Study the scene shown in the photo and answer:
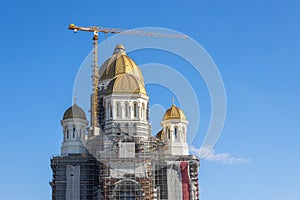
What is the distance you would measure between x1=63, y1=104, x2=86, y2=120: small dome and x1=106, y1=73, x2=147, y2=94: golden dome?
16.2ft

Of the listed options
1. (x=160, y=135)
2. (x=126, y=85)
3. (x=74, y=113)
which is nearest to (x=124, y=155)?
(x=126, y=85)

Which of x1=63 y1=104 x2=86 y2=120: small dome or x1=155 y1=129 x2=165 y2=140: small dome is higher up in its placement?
x1=63 y1=104 x2=86 y2=120: small dome

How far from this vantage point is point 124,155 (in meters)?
69.7

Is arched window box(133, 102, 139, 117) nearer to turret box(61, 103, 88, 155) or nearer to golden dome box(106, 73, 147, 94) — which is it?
golden dome box(106, 73, 147, 94)

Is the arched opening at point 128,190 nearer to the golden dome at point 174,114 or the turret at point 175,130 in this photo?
the turret at point 175,130

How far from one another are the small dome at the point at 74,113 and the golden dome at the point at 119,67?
7.39 meters

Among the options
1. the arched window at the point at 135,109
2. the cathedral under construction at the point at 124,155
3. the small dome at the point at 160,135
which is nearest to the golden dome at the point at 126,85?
the cathedral under construction at the point at 124,155

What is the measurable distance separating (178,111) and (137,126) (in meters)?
7.24

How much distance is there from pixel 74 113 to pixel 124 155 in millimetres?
11002

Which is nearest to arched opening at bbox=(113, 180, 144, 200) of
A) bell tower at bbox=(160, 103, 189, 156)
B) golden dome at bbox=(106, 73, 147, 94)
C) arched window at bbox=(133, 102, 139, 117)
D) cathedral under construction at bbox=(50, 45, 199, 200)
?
cathedral under construction at bbox=(50, 45, 199, 200)

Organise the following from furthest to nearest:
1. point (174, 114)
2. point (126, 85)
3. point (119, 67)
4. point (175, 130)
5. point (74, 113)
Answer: point (119, 67)
point (174, 114)
point (175, 130)
point (74, 113)
point (126, 85)

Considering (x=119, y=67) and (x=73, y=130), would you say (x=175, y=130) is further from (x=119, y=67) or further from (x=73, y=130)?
(x=73, y=130)

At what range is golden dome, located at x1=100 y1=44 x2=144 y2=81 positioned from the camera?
81.2m

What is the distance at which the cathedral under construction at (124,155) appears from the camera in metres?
68.7
